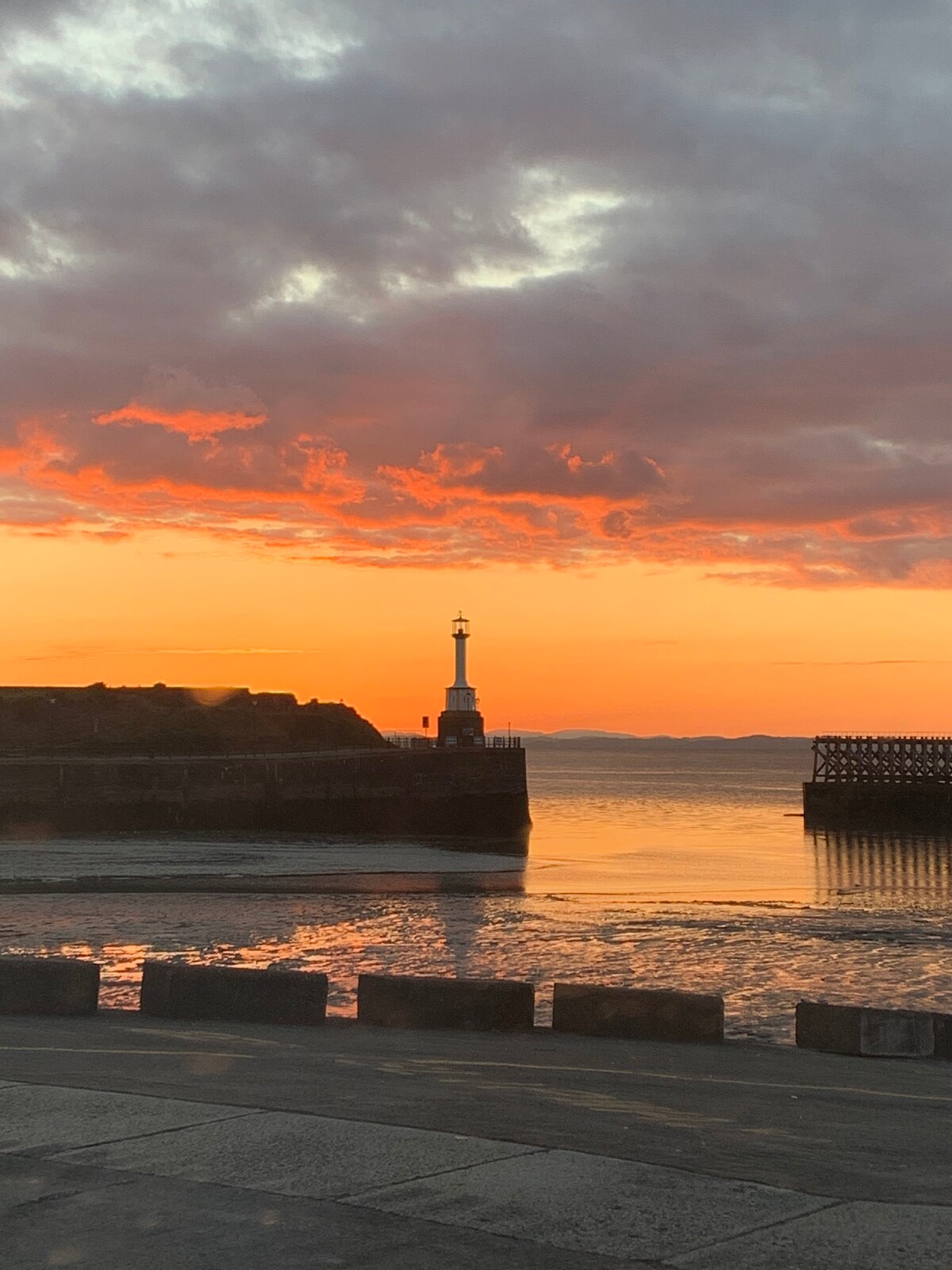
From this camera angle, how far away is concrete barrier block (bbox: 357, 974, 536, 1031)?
11.3 meters

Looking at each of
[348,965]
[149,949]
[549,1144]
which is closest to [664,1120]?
[549,1144]

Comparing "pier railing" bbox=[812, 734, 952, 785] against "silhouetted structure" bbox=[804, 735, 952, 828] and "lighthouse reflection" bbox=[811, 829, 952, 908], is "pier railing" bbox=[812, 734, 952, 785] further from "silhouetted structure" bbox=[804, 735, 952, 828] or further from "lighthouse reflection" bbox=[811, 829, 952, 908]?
"lighthouse reflection" bbox=[811, 829, 952, 908]

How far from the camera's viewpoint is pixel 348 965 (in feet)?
66.1

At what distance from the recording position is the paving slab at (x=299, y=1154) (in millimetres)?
5395

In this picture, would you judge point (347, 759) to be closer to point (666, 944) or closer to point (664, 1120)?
point (666, 944)

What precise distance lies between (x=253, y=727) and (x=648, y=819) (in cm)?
2692

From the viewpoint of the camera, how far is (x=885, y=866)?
4919 cm

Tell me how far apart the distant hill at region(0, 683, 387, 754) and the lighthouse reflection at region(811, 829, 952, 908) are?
34.5 meters

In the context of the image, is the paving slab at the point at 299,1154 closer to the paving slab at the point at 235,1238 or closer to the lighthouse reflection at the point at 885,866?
the paving slab at the point at 235,1238

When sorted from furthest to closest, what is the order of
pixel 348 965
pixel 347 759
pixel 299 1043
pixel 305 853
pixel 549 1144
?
pixel 347 759 < pixel 305 853 < pixel 348 965 < pixel 299 1043 < pixel 549 1144

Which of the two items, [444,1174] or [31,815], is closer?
[444,1174]

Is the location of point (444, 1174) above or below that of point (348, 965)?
above

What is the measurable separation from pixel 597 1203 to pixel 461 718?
7472 cm

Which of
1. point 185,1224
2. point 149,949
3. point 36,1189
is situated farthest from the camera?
point 149,949
